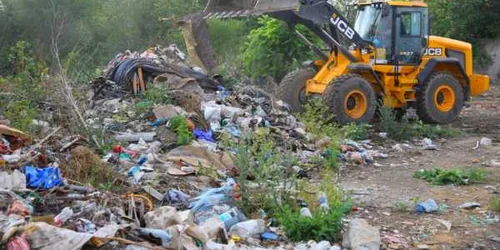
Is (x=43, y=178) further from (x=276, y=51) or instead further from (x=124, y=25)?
(x=124, y=25)

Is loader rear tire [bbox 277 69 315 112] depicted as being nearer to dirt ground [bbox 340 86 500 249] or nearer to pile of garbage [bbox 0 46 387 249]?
pile of garbage [bbox 0 46 387 249]

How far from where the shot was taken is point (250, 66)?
15.9 m

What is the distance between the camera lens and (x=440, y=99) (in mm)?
12602

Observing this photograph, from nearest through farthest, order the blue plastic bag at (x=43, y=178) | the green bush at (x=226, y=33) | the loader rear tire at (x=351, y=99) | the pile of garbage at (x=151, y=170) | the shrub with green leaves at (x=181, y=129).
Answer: the pile of garbage at (x=151, y=170), the blue plastic bag at (x=43, y=178), the shrub with green leaves at (x=181, y=129), the loader rear tire at (x=351, y=99), the green bush at (x=226, y=33)

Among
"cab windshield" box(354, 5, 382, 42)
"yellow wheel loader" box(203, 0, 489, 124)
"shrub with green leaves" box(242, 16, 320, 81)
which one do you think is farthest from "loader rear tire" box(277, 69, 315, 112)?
"shrub with green leaves" box(242, 16, 320, 81)

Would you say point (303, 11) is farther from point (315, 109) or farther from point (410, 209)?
point (410, 209)

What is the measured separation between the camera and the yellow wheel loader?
11.5m

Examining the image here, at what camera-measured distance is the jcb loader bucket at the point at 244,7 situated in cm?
1161

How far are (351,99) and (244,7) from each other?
8.33 feet

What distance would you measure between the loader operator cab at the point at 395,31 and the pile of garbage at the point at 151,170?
6.41 feet

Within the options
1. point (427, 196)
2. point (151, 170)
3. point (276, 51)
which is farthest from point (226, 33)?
point (427, 196)

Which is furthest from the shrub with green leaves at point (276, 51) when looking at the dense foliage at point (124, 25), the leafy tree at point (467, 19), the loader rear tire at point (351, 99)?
the leafy tree at point (467, 19)

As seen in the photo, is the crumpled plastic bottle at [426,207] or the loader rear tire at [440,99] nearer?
the crumpled plastic bottle at [426,207]

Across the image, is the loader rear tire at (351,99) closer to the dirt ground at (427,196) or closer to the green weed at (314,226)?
the dirt ground at (427,196)
